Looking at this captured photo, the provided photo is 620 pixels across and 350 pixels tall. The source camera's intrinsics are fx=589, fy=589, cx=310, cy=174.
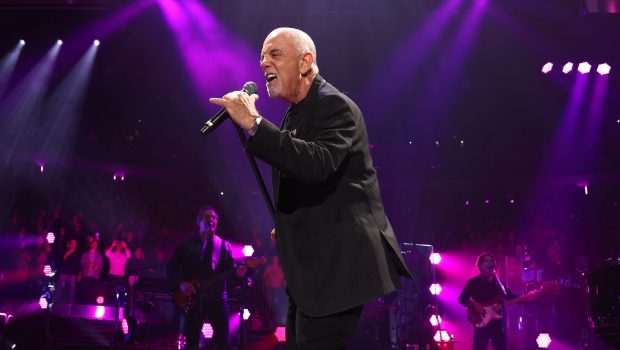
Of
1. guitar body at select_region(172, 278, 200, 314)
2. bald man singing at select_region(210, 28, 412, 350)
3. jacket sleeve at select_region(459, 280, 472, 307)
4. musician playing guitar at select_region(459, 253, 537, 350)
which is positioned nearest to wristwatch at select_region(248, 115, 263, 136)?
bald man singing at select_region(210, 28, 412, 350)

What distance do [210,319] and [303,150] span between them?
5147 millimetres

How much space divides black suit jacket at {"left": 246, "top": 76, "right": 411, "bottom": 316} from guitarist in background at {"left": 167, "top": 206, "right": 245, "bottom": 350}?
4.74 metres

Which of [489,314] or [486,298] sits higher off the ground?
[486,298]

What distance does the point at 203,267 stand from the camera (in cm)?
688

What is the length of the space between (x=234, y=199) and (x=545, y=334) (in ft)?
26.9

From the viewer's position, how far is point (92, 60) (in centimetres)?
1273

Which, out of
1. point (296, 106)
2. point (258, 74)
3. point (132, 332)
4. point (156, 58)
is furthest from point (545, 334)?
point (156, 58)

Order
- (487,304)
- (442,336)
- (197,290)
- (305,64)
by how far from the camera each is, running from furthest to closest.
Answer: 1. (442,336)
2. (487,304)
3. (197,290)
4. (305,64)

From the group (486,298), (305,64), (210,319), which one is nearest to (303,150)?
(305,64)

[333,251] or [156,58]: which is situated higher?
[156,58]

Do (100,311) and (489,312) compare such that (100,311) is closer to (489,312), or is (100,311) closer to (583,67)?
(489,312)

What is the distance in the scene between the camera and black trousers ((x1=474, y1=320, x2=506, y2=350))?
8.14 m

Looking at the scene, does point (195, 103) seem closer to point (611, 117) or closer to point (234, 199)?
point (234, 199)

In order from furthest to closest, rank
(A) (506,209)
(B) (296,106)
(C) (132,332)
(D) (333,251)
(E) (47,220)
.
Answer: (A) (506,209) < (E) (47,220) < (C) (132,332) < (B) (296,106) < (D) (333,251)
